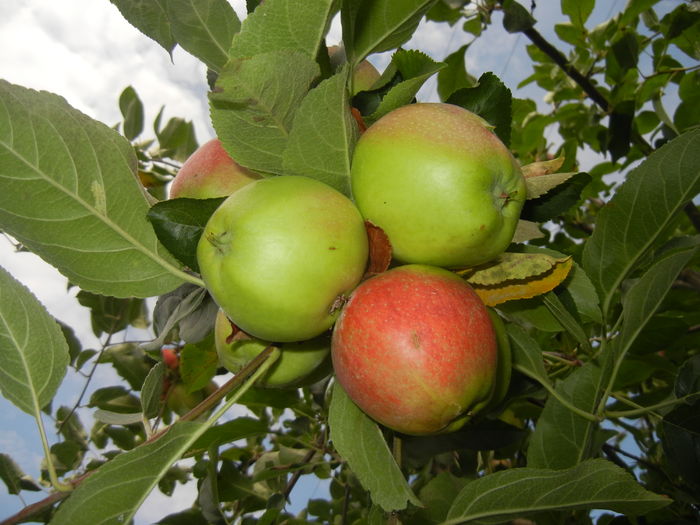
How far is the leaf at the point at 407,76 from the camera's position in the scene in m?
0.91

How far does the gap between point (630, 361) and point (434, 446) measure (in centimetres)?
74

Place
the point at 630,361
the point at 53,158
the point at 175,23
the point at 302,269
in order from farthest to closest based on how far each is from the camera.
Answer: the point at 630,361 → the point at 175,23 → the point at 53,158 → the point at 302,269

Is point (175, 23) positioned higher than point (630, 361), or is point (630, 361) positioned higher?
point (175, 23)

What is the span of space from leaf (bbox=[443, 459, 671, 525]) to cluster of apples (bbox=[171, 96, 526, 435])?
0.68ft

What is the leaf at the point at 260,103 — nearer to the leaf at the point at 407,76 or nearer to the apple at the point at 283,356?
the leaf at the point at 407,76

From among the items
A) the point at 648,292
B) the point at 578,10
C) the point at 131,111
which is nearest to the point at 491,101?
the point at 648,292

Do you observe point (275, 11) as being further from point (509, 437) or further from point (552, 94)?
point (552, 94)

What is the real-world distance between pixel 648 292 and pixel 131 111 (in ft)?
6.41

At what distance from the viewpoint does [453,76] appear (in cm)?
163

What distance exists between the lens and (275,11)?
816 millimetres

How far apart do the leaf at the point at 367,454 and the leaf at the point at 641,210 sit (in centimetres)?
63

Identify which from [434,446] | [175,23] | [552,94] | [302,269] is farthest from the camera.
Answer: [552,94]

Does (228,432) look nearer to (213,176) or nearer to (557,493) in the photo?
(213,176)

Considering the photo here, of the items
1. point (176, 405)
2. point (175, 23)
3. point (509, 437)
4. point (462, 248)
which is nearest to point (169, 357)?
point (176, 405)
